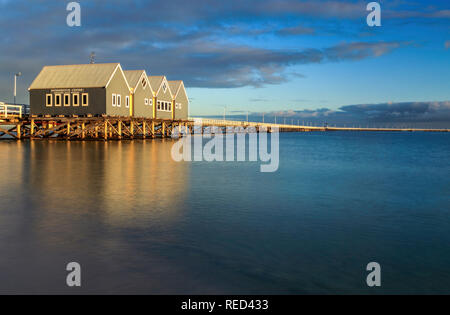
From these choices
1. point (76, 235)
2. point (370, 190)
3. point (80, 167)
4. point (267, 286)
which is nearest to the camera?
point (267, 286)

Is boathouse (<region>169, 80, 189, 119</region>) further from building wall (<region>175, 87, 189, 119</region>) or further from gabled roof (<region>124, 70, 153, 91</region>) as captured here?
gabled roof (<region>124, 70, 153, 91</region>)

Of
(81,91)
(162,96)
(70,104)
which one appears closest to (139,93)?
(162,96)

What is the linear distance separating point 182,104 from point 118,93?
22666 millimetres

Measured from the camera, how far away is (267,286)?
20.7 feet

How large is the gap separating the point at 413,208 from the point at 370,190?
4.19 metres

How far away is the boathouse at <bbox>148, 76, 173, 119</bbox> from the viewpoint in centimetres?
6128

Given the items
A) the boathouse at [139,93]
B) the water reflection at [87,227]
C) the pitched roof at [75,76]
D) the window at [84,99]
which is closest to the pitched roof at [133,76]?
the boathouse at [139,93]

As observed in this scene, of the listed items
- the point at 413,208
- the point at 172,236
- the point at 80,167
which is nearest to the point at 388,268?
the point at 172,236

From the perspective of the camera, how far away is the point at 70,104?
49000mm

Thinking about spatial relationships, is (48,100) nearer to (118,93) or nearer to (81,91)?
(81,91)

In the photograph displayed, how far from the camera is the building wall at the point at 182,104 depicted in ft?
230

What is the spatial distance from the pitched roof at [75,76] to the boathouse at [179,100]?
19.3m

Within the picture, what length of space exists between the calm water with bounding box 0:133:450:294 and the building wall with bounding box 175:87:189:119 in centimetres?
5317

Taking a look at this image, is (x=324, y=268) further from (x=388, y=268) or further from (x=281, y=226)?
(x=281, y=226)
